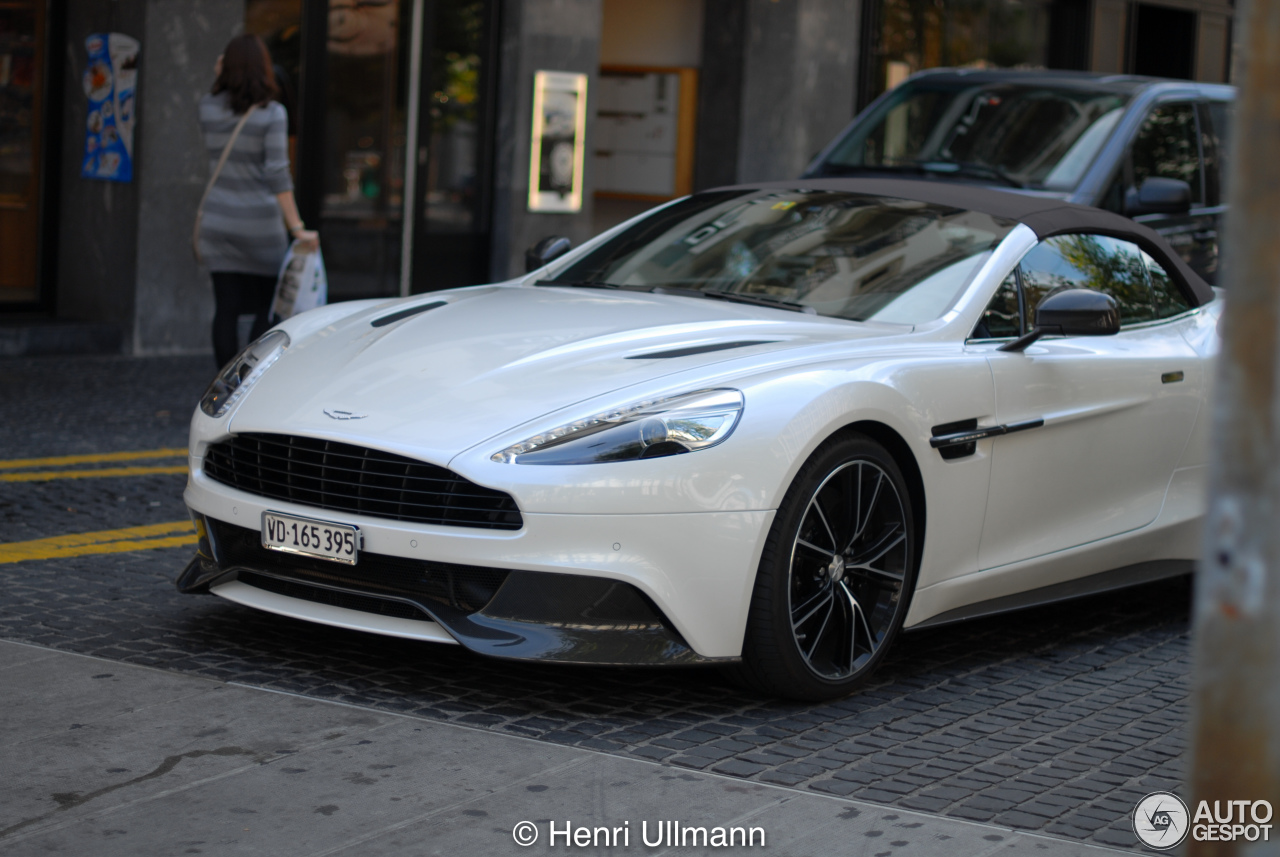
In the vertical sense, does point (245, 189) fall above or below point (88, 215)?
above

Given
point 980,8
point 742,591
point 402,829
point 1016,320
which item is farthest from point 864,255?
point 980,8

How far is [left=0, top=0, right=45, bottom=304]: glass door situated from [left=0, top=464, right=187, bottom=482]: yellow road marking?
4.61 m

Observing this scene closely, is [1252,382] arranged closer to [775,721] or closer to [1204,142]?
[775,721]

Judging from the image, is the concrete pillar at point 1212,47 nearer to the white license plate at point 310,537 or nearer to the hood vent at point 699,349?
the hood vent at point 699,349

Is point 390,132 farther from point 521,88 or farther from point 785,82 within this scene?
point 785,82

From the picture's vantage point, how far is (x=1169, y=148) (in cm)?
923

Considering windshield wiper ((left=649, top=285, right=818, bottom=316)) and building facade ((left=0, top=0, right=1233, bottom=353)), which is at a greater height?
building facade ((left=0, top=0, right=1233, bottom=353))

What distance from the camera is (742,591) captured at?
13.8ft

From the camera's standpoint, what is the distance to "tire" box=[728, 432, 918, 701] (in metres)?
4.27

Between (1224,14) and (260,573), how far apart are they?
1950cm

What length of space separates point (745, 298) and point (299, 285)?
357cm

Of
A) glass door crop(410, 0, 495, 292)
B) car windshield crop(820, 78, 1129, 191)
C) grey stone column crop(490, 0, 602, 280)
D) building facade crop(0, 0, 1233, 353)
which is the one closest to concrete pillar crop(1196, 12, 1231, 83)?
building facade crop(0, 0, 1233, 353)

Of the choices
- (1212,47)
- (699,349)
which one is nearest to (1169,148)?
(699,349)

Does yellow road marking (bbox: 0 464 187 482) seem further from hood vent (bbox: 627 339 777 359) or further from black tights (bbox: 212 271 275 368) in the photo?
hood vent (bbox: 627 339 777 359)
